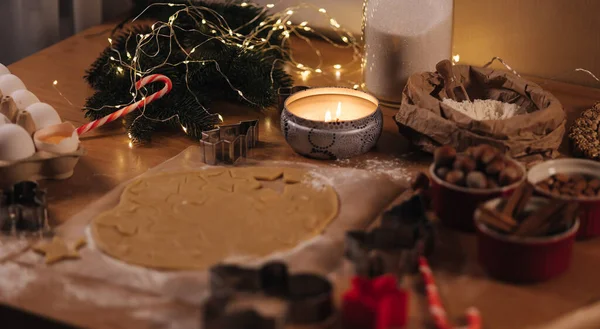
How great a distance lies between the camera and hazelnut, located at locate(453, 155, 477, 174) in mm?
943

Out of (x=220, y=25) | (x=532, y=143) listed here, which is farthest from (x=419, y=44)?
(x=220, y=25)

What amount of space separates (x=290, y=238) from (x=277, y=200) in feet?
0.31

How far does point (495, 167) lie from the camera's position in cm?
94

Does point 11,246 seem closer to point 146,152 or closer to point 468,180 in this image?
point 146,152

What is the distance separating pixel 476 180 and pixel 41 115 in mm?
562

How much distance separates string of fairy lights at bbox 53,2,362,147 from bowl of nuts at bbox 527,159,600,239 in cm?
46

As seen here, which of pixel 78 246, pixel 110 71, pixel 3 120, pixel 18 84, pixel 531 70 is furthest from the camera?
pixel 531 70

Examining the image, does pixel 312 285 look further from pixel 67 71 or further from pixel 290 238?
pixel 67 71

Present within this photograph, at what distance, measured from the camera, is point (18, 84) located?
3.84ft

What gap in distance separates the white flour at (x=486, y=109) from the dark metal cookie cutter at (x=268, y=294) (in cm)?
42

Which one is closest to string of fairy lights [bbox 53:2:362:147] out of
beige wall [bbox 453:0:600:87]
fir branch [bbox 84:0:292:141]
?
fir branch [bbox 84:0:292:141]

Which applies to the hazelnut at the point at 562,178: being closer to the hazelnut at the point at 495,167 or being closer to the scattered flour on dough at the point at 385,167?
the hazelnut at the point at 495,167

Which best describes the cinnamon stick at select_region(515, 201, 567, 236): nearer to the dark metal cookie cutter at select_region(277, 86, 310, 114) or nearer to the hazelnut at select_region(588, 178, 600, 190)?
the hazelnut at select_region(588, 178, 600, 190)

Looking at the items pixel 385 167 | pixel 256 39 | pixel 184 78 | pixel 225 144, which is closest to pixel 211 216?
pixel 225 144
